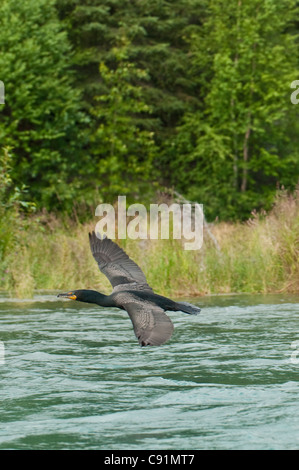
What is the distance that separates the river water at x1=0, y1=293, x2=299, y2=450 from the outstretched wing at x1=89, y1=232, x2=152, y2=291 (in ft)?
2.42

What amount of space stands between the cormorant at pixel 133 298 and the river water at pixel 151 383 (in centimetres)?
52

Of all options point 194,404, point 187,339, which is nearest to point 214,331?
point 187,339

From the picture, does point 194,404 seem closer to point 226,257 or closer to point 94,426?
point 94,426

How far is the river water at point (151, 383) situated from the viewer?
6410 mm

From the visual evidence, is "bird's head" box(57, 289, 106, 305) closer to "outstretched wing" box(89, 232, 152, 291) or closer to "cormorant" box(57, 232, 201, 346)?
"cormorant" box(57, 232, 201, 346)

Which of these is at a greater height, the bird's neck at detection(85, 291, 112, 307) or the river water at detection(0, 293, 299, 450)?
the bird's neck at detection(85, 291, 112, 307)

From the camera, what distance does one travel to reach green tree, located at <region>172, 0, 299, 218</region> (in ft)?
109

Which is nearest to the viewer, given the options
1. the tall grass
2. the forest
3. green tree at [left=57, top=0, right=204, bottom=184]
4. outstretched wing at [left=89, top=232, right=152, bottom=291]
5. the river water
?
the river water

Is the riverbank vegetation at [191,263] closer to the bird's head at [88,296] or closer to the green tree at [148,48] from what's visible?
the bird's head at [88,296]

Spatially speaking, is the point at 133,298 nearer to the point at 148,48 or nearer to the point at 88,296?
the point at 88,296

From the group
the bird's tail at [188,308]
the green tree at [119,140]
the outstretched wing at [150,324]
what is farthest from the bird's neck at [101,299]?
the green tree at [119,140]

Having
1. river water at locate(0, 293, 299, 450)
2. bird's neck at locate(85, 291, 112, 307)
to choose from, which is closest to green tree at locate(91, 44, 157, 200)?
river water at locate(0, 293, 299, 450)

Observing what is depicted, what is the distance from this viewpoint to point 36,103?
29750 mm
